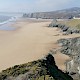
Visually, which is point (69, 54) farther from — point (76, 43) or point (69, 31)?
point (69, 31)

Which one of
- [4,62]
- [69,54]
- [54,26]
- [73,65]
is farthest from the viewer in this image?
[54,26]

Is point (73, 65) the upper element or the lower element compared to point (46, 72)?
lower

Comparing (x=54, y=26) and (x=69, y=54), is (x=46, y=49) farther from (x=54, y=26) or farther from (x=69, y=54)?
(x=54, y=26)

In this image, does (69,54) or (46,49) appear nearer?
(69,54)

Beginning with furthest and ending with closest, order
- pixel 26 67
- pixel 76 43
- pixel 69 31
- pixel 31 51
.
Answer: pixel 69 31 → pixel 31 51 → pixel 76 43 → pixel 26 67

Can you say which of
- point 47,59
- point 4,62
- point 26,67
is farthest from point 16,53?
point 26,67

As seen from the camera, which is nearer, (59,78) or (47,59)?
(59,78)

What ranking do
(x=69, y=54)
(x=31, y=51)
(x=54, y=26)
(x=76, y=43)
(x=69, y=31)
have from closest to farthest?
1. (x=69, y=54)
2. (x=76, y=43)
3. (x=31, y=51)
4. (x=69, y=31)
5. (x=54, y=26)

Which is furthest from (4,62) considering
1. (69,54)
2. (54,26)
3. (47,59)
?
(54,26)

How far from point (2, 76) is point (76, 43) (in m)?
22.0

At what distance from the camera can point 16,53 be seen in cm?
3428

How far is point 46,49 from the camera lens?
3762 cm

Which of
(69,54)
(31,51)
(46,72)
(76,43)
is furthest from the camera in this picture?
(31,51)

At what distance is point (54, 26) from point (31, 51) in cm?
4297
